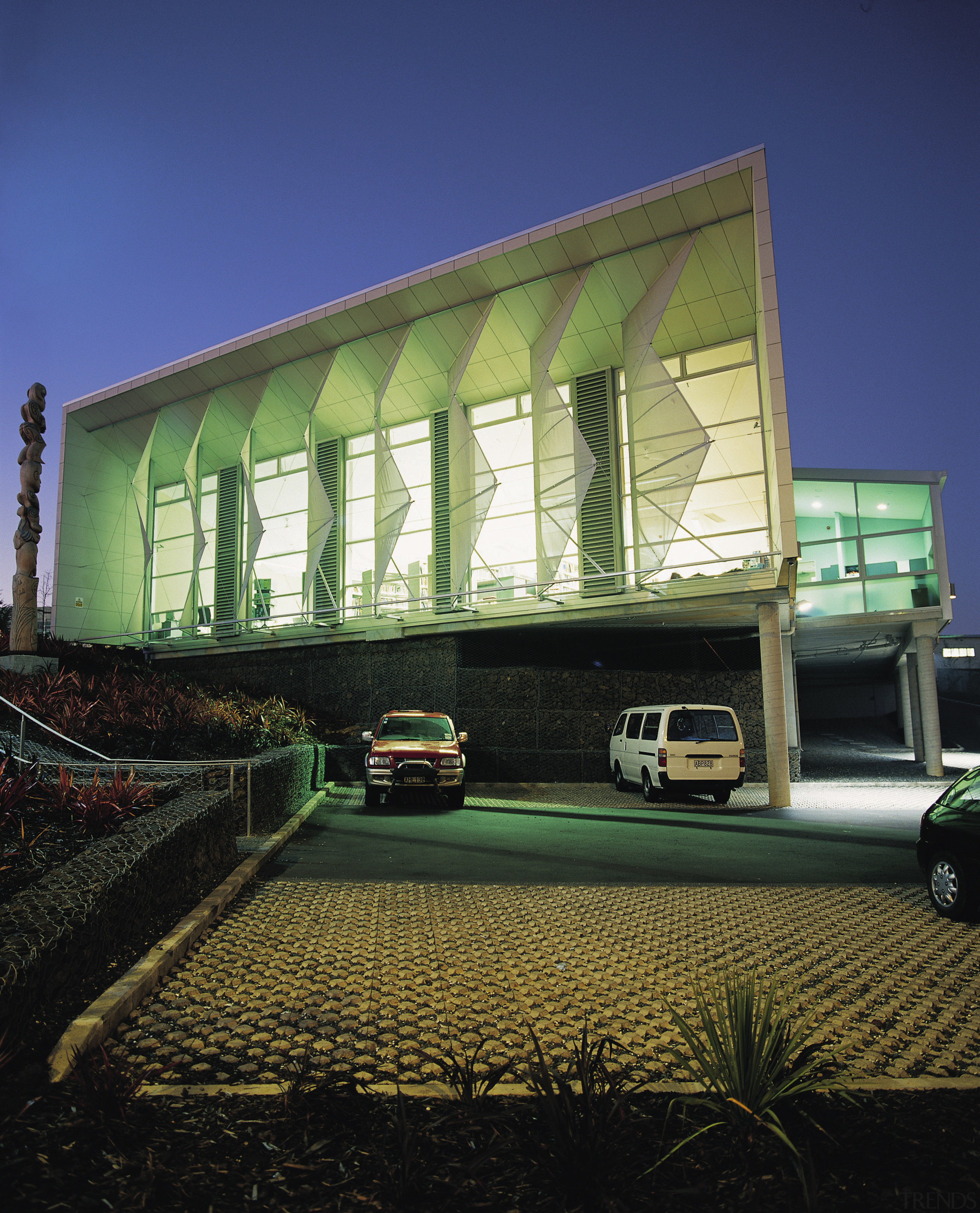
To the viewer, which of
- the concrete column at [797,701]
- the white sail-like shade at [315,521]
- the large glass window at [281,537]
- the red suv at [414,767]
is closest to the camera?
the red suv at [414,767]

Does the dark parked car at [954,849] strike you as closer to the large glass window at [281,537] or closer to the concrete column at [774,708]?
the concrete column at [774,708]

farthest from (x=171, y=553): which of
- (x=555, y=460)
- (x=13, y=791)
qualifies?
(x=13, y=791)

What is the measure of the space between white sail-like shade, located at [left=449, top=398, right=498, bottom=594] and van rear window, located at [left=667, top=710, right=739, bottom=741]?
6.37m

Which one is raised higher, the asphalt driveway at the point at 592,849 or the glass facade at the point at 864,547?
the glass facade at the point at 864,547

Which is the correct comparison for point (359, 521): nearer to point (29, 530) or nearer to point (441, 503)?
point (441, 503)

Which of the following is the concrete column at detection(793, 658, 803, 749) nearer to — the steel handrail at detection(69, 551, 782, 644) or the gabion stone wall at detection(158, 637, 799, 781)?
the gabion stone wall at detection(158, 637, 799, 781)

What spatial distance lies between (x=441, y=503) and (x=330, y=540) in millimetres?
4164

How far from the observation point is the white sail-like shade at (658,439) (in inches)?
635

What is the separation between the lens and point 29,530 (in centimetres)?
1484

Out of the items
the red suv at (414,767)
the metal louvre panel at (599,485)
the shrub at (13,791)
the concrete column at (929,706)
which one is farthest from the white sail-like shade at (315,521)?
the concrete column at (929,706)

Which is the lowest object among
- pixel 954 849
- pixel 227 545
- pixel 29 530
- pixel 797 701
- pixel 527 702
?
pixel 954 849

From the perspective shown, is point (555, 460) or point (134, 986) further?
point (555, 460)

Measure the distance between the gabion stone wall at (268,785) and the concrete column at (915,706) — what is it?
61.6 feet

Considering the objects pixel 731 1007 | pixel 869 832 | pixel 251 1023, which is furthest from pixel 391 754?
pixel 731 1007
